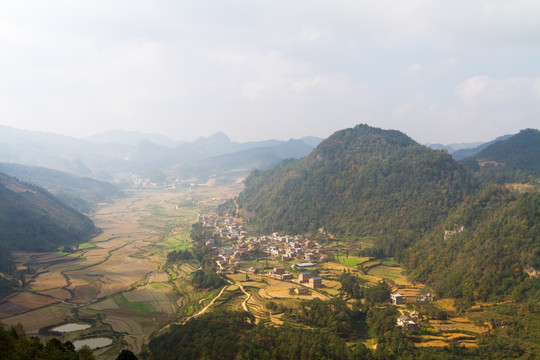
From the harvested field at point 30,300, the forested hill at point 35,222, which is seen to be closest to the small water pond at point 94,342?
the harvested field at point 30,300

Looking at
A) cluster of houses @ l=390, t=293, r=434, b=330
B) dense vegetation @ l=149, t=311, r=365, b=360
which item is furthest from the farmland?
dense vegetation @ l=149, t=311, r=365, b=360

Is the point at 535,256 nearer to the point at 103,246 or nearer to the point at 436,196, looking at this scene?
the point at 436,196

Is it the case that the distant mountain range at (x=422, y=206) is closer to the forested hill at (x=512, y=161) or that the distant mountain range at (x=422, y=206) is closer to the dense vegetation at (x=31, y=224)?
the forested hill at (x=512, y=161)

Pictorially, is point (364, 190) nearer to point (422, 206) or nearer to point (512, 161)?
point (422, 206)

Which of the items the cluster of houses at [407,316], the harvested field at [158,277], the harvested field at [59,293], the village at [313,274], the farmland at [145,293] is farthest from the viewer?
the harvested field at [158,277]

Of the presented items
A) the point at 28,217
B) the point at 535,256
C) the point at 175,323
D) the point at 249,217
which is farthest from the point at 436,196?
the point at 28,217

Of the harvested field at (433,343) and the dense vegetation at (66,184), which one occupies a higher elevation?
the dense vegetation at (66,184)
